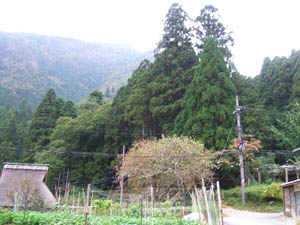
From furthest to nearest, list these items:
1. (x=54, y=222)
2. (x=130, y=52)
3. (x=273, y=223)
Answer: (x=130, y=52) → (x=273, y=223) → (x=54, y=222)

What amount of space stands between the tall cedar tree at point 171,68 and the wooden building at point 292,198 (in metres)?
13.8

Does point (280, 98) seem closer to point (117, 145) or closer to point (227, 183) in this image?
point (227, 183)

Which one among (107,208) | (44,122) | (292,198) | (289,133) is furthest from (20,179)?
(289,133)

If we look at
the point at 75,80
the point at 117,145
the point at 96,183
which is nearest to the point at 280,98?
the point at 117,145

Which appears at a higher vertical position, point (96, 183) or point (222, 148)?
point (222, 148)

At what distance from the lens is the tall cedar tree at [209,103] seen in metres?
25.6

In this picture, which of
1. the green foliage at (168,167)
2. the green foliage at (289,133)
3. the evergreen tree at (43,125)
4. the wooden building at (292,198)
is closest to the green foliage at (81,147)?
the evergreen tree at (43,125)

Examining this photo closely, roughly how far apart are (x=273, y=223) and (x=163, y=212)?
4.89 meters

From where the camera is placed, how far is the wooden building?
1545 cm

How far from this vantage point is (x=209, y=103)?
27109 mm

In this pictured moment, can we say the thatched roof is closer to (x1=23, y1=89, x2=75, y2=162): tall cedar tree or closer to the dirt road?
the dirt road

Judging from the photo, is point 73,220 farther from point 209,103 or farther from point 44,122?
point 44,122

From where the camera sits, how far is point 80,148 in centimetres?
3647

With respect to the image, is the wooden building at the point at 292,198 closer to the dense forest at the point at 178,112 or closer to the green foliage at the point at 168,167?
the green foliage at the point at 168,167
